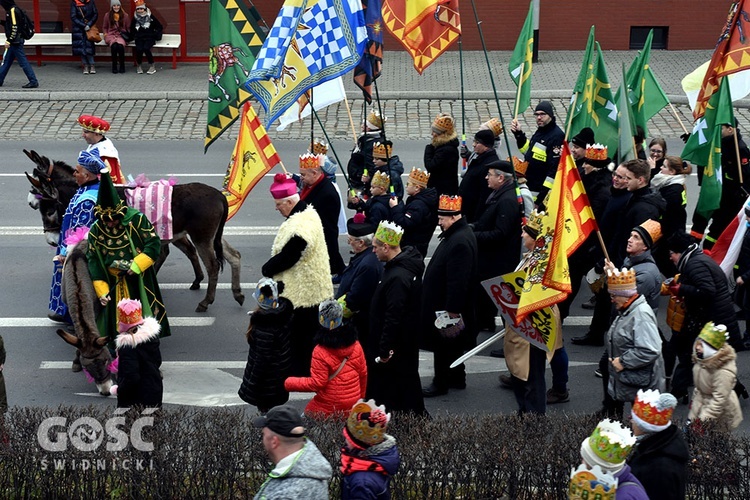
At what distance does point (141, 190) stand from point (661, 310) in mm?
5604

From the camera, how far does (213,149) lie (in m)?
18.8

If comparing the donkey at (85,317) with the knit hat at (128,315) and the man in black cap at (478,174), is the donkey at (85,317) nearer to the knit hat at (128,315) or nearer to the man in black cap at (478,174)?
the knit hat at (128,315)

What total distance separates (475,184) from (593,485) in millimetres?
6880

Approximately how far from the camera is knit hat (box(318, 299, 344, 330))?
774 centimetres

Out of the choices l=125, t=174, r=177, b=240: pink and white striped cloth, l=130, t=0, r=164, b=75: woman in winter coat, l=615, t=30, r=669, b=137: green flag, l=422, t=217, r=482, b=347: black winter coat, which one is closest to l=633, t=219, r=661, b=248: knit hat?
l=422, t=217, r=482, b=347: black winter coat

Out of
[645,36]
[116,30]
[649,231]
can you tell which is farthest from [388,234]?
[645,36]

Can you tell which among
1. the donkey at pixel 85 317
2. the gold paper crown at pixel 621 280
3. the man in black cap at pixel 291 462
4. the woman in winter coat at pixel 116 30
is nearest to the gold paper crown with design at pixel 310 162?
the donkey at pixel 85 317

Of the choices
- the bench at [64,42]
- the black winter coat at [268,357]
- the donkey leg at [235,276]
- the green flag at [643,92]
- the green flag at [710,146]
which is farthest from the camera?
the bench at [64,42]

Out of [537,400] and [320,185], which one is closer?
[537,400]

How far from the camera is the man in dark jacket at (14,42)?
72.0ft

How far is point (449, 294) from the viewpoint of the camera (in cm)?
932

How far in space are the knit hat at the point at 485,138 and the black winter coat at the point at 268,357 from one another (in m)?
4.31

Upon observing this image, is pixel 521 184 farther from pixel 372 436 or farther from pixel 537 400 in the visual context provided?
pixel 372 436

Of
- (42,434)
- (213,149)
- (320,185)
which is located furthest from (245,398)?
(213,149)
